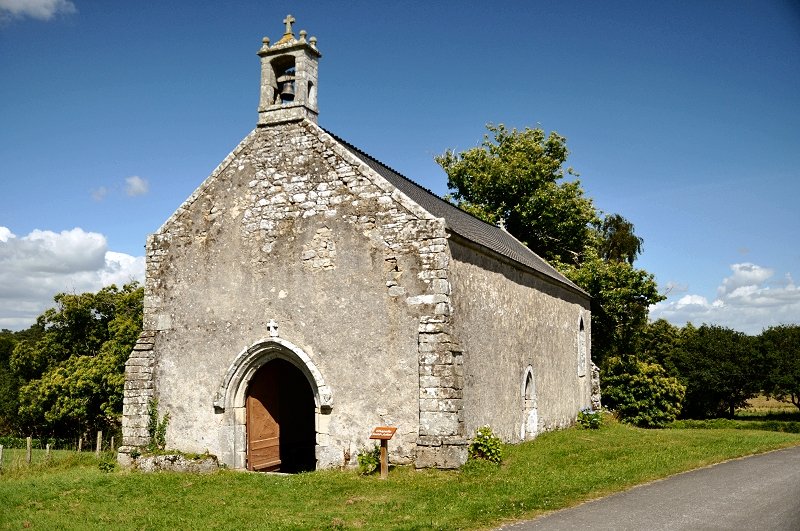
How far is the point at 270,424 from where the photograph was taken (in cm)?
1639

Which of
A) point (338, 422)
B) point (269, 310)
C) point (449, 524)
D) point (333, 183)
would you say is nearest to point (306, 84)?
point (333, 183)

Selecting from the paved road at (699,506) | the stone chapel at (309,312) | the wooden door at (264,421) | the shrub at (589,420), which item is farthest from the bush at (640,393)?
the wooden door at (264,421)

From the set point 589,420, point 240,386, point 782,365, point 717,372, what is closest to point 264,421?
point 240,386

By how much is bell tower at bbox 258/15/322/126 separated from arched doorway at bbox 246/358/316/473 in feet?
A: 19.3

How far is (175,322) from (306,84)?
253 inches

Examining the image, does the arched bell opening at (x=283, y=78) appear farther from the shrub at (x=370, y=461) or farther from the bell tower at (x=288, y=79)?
the shrub at (x=370, y=461)

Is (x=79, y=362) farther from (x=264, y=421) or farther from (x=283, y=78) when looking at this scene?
(x=283, y=78)

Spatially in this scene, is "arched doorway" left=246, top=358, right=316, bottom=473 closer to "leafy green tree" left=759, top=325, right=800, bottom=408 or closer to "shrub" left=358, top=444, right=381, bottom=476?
"shrub" left=358, top=444, right=381, bottom=476

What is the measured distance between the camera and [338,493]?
11.9m

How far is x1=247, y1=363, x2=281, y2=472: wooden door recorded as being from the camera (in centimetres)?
1559

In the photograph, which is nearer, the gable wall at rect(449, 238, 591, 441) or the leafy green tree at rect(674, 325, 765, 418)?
the gable wall at rect(449, 238, 591, 441)

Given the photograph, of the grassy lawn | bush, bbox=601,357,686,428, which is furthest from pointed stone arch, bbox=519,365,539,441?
bush, bbox=601,357,686,428

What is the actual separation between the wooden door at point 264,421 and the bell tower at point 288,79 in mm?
5949

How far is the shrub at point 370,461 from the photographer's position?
43.7 feet
